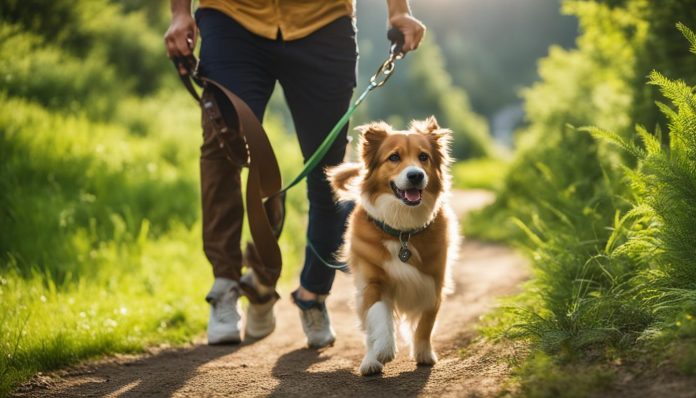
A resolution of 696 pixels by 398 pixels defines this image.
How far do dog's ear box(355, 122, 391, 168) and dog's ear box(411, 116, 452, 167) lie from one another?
0.20m

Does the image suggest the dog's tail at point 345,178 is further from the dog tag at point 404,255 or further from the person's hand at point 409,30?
the person's hand at point 409,30

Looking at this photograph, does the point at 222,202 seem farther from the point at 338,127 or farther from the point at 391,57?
the point at 391,57

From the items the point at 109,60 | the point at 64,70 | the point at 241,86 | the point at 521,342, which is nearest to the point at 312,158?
the point at 241,86

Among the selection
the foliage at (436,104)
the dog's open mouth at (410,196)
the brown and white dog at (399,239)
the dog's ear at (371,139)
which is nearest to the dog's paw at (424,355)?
the brown and white dog at (399,239)

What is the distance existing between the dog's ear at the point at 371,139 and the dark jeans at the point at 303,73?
19 cm

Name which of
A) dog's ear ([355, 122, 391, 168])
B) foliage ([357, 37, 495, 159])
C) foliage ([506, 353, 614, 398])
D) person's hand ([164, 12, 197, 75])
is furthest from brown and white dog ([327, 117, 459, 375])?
foliage ([357, 37, 495, 159])

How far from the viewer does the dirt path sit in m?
2.38

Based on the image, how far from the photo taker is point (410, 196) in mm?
2879

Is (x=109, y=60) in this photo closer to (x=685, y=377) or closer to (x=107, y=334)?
(x=107, y=334)

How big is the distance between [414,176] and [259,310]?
1.27 m

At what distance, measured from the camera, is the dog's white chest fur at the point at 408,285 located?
2.82 meters

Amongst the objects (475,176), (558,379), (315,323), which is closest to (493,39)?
(475,176)

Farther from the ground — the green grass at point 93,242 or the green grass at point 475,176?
the green grass at point 93,242

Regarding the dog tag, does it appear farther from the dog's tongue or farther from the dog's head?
the dog's tongue
